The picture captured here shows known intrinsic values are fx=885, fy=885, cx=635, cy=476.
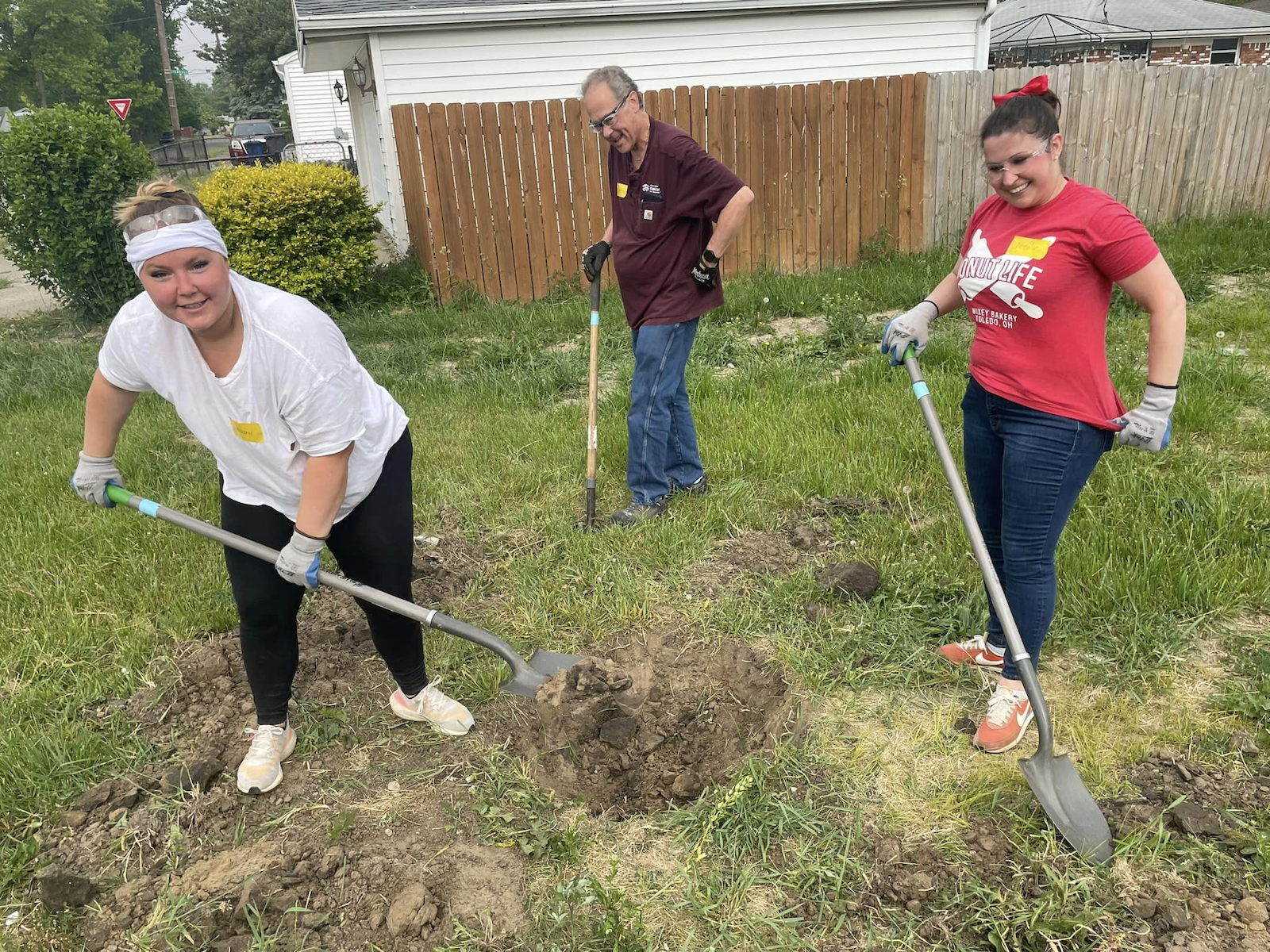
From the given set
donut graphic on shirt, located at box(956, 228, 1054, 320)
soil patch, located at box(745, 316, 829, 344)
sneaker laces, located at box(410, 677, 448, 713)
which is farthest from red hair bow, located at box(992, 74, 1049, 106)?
soil patch, located at box(745, 316, 829, 344)

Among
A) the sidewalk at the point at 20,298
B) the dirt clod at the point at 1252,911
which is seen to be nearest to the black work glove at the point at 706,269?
the dirt clod at the point at 1252,911

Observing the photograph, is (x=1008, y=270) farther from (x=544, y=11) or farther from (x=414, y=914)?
(x=544, y=11)

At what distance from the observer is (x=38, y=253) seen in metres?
9.30

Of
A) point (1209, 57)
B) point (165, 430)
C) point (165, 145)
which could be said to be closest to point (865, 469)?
point (165, 430)

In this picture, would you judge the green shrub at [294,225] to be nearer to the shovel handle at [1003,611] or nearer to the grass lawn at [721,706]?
the grass lawn at [721,706]

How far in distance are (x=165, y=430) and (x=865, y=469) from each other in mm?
4627

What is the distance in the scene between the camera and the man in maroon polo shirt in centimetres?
412

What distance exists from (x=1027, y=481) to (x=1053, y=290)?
0.55 metres

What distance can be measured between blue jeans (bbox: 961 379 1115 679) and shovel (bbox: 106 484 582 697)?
147cm

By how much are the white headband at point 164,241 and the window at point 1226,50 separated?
3033cm

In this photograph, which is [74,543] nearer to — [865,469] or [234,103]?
[865,469]

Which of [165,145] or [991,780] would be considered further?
[165,145]

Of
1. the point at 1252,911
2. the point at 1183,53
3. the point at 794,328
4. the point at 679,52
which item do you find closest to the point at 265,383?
the point at 1252,911

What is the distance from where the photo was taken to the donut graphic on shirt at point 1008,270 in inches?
95.7
